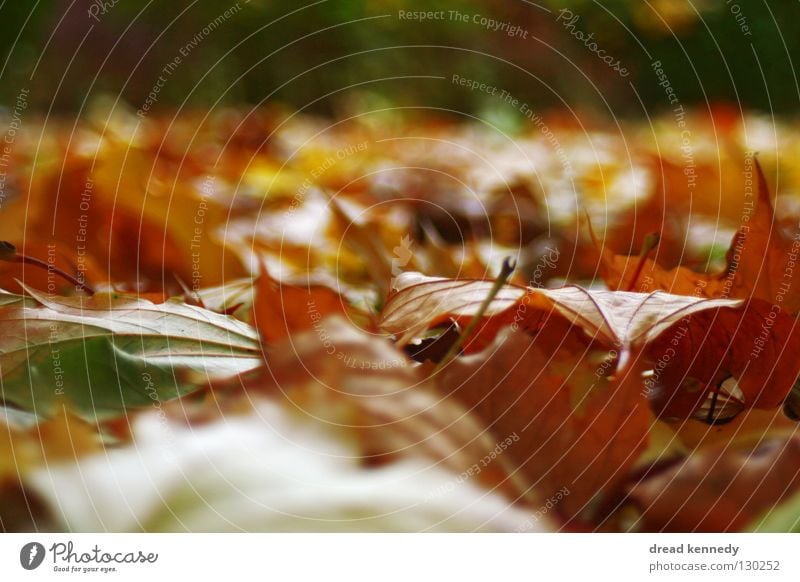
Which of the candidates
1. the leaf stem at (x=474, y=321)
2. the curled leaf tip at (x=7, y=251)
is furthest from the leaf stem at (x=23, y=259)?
the leaf stem at (x=474, y=321)

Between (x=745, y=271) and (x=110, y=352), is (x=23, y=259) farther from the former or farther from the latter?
(x=745, y=271)

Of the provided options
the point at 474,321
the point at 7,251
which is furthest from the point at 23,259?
the point at 474,321

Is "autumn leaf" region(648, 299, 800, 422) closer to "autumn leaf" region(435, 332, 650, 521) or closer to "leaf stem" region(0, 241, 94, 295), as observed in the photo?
"autumn leaf" region(435, 332, 650, 521)

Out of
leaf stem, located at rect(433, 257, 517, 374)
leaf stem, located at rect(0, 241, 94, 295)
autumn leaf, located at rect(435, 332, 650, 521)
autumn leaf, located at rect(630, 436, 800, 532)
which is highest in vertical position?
leaf stem, located at rect(0, 241, 94, 295)

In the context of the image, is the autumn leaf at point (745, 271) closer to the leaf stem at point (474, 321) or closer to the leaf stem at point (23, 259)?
the leaf stem at point (474, 321)

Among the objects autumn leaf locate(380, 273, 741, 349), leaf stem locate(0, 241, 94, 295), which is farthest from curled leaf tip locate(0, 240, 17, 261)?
autumn leaf locate(380, 273, 741, 349)
